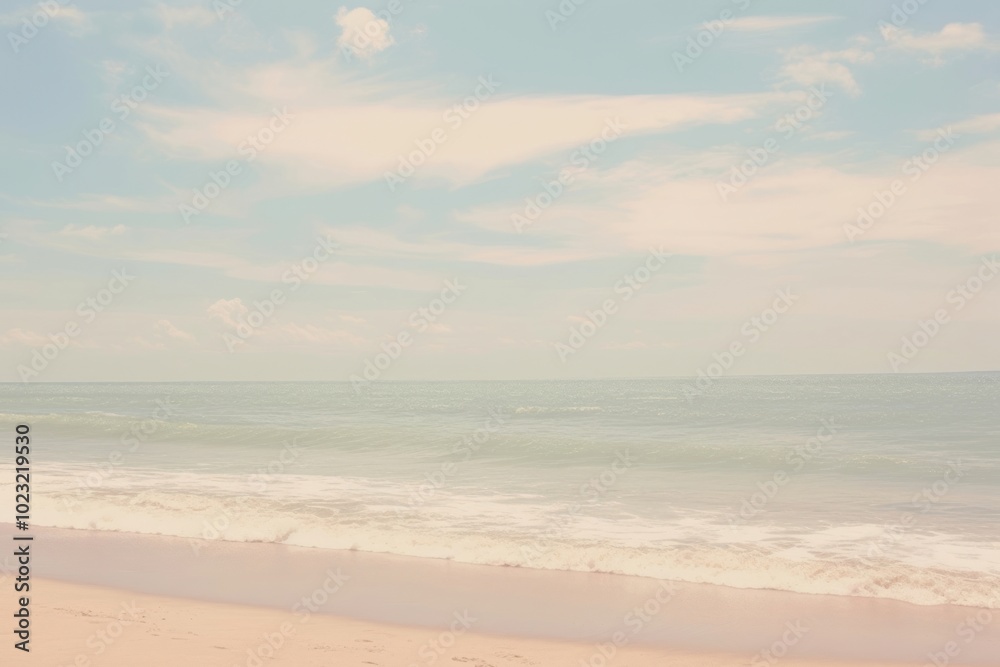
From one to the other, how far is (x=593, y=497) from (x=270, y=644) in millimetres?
10979

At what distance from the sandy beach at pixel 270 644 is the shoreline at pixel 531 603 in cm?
17

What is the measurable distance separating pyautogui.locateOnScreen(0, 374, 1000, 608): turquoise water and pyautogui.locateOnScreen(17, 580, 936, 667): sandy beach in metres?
3.54

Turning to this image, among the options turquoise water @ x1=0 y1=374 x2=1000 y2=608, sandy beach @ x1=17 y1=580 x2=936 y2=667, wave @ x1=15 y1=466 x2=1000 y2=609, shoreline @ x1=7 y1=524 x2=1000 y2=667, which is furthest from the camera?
turquoise water @ x1=0 y1=374 x2=1000 y2=608

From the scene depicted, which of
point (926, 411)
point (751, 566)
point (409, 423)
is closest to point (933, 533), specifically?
point (751, 566)

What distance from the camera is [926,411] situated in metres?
49.4

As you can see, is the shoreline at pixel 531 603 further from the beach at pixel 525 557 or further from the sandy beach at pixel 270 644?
the sandy beach at pixel 270 644

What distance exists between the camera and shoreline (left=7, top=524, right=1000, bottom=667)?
8648mm

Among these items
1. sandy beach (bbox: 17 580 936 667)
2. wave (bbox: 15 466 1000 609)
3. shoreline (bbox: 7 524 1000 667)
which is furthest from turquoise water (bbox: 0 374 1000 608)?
sandy beach (bbox: 17 580 936 667)

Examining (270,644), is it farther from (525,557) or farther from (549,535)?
(549,535)

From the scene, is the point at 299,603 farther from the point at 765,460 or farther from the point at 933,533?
the point at 765,460

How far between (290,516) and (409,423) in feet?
94.3

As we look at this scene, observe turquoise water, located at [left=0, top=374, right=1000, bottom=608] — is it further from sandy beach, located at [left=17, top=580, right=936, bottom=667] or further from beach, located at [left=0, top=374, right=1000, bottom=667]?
sandy beach, located at [left=17, top=580, right=936, bottom=667]

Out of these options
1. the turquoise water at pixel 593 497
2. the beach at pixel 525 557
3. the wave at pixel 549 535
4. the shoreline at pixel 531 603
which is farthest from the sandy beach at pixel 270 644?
the turquoise water at pixel 593 497

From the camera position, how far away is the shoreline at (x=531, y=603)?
8648mm
